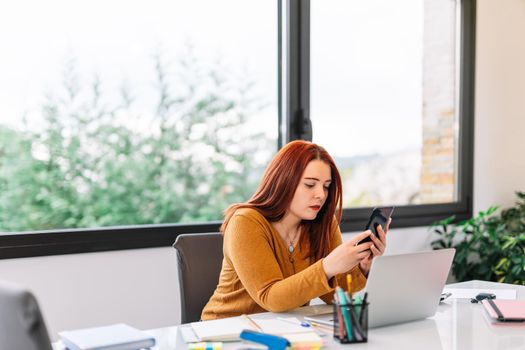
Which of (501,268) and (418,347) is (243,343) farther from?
(501,268)

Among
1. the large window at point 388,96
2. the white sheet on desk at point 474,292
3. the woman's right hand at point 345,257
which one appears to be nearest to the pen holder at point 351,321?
the woman's right hand at point 345,257

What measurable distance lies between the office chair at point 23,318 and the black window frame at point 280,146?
1467mm

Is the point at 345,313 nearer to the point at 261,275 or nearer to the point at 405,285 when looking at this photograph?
the point at 405,285

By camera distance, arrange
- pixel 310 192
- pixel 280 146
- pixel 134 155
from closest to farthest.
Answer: pixel 310 192 → pixel 134 155 → pixel 280 146

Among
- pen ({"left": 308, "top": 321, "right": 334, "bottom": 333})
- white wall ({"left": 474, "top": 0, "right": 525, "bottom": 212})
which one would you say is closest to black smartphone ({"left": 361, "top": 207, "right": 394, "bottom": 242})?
pen ({"left": 308, "top": 321, "right": 334, "bottom": 333})

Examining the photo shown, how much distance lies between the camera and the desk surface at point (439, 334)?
155 centimetres

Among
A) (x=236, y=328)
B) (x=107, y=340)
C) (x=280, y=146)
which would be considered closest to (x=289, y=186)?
(x=236, y=328)

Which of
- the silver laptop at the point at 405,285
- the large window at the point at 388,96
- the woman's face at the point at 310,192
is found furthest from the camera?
the large window at the point at 388,96

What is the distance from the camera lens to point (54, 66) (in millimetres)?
2736

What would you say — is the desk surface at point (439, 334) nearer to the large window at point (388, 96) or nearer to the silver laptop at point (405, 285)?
the silver laptop at point (405, 285)

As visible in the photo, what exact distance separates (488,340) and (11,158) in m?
1.92

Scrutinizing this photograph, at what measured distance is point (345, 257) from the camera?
1822 millimetres

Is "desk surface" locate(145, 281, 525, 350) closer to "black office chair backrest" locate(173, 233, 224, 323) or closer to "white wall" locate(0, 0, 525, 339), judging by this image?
"black office chair backrest" locate(173, 233, 224, 323)

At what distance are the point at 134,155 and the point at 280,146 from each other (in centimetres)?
80
